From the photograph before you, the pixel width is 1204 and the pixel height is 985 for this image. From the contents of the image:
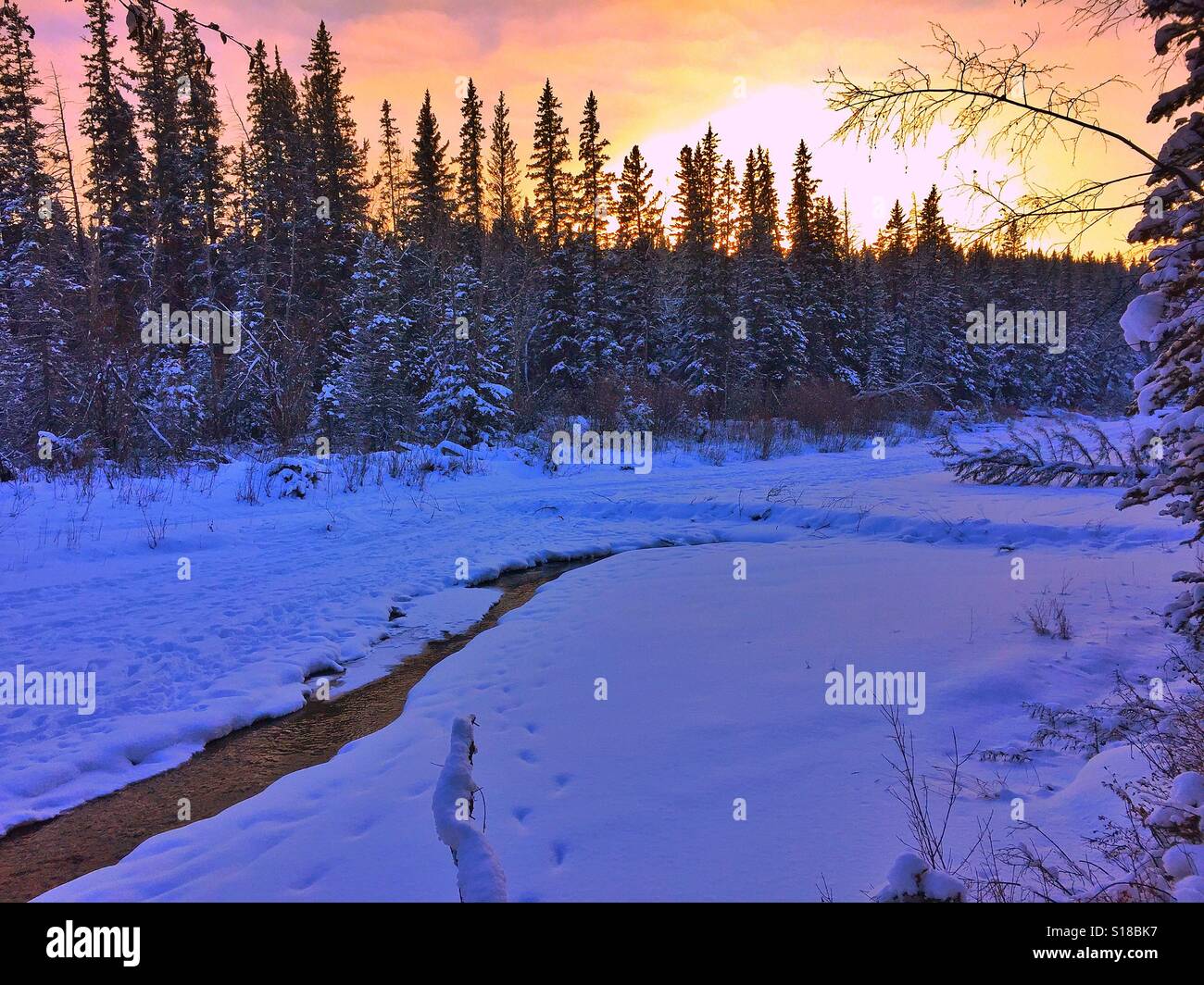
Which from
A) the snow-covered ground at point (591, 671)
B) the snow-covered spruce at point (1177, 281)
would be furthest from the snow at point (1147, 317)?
the snow-covered ground at point (591, 671)

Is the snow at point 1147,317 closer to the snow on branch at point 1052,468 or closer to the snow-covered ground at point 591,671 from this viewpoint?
the snow-covered ground at point 591,671

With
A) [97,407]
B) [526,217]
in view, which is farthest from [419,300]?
[526,217]

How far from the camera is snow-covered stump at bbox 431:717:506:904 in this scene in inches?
72.8

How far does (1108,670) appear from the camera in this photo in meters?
4.56

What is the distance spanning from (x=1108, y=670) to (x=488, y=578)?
282 inches

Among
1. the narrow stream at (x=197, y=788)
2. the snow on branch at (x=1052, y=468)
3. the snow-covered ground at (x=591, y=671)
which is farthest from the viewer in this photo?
the snow on branch at (x=1052, y=468)

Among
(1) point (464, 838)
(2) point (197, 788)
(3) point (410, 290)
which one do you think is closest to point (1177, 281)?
(1) point (464, 838)

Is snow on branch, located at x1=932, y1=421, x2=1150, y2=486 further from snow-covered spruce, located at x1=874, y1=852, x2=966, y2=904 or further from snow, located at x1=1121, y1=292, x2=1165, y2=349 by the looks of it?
snow-covered spruce, located at x1=874, y1=852, x2=966, y2=904

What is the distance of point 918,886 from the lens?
1.88m

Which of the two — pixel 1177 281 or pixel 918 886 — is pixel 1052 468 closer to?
pixel 1177 281

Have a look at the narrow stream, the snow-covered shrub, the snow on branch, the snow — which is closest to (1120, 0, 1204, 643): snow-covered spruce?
the snow

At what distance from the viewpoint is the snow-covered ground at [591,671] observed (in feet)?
9.66

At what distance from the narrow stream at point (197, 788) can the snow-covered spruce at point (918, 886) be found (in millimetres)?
3767

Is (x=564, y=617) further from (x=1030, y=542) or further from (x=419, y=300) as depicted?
(x=419, y=300)
